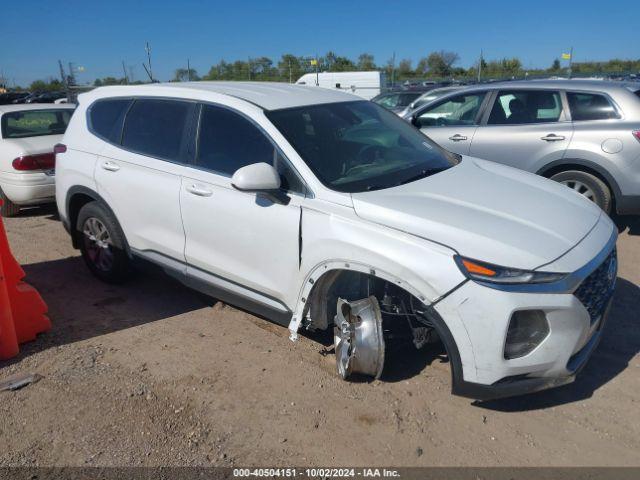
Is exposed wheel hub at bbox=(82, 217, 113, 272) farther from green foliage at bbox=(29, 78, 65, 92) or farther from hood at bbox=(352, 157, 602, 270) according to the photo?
green foliage at bbox=(29, 78, 65, 92)

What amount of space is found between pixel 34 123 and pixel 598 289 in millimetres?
7617

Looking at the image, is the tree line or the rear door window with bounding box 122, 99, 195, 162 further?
the tree line

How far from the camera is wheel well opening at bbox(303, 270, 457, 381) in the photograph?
3.10m

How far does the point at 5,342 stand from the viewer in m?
3.59

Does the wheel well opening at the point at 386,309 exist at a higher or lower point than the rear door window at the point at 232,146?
lower

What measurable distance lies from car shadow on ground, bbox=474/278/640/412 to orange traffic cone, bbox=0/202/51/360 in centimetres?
313

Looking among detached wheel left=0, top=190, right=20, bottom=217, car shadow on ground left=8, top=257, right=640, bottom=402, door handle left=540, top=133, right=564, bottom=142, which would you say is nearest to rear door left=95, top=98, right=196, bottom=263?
car shadow on ground left=8, top=257, right=640, bottom=402

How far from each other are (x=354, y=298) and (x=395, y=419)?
2.45 feet

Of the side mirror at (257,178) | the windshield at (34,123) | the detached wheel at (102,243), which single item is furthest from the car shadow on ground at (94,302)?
the windshield at (34,123)

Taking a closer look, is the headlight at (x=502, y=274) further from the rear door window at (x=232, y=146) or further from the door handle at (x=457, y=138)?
the door handle at (x=457, y=138)

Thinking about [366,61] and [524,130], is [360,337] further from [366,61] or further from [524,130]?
[366,61]

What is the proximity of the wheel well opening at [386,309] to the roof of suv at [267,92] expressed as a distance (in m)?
1.29

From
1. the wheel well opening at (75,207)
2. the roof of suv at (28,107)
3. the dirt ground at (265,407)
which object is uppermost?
the roof of suv at (28,107)

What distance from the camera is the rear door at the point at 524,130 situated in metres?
5.96
